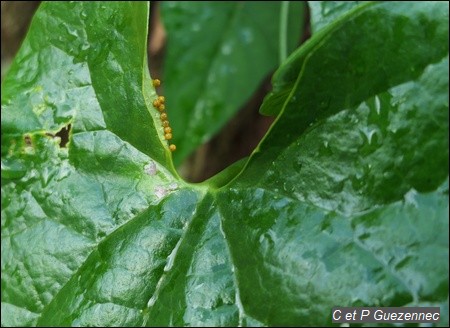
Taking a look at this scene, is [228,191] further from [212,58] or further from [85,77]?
[212,58]

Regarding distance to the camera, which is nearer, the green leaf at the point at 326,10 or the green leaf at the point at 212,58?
the green leaf at the point at 326,10

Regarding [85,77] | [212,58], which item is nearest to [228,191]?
[85,77]

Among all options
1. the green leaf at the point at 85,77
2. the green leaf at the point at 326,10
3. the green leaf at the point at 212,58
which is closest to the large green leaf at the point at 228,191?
the green leaf at the point at 85,77

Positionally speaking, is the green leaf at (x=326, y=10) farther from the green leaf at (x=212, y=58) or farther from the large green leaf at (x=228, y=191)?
the green leaf at (x=212, y=58)

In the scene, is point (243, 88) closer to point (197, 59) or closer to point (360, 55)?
point (197, 59)

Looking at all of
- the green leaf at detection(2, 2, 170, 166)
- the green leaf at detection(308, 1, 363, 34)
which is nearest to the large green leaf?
the green leaf at detection(2, 2, 170, 166)

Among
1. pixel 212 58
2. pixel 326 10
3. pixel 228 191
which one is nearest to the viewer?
pixel 228 191
